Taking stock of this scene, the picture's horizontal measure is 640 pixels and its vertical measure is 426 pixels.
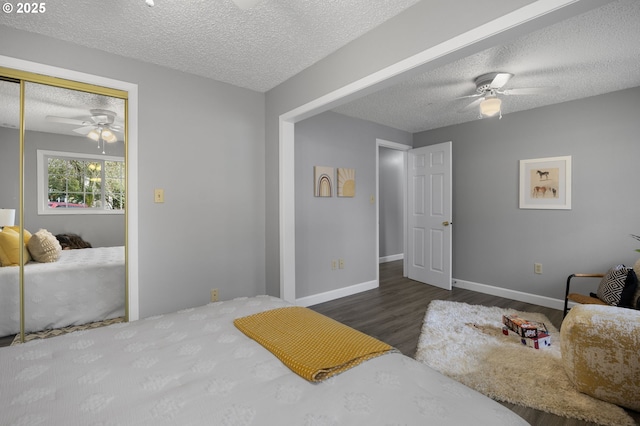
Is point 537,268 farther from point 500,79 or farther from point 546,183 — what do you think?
point 500,79

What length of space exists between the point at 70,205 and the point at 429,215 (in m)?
4.37

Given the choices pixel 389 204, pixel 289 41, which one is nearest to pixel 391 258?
pixel 389 204

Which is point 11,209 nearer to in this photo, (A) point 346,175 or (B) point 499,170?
(A) point 346,175

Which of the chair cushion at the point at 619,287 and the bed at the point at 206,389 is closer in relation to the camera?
the bed at the point at 206,389

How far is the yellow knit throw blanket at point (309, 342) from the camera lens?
1108 mm

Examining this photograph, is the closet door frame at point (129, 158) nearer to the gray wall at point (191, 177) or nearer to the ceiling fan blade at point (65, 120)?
the gray wall at point (191, 177)

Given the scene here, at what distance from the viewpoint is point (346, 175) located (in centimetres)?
397

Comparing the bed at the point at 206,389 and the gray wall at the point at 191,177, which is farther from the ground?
the gray wall at the point at 191,177

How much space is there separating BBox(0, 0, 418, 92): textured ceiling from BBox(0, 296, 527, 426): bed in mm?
1994

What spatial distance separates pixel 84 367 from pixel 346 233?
3164 millimetres

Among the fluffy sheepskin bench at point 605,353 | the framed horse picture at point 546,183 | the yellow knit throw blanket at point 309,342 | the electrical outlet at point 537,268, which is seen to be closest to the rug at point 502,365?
the fluffy sheepskin bench at point 605,353

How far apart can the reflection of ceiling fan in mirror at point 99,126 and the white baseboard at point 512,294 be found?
4692mm

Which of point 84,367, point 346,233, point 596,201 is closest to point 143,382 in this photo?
point 84,367

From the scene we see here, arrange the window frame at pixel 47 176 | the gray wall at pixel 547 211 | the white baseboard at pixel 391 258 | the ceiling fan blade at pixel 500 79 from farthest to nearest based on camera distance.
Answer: the white baseboard at pixel 391 258 < the gray wall at pixel 547 211 < the ceiling fan blade at pixel 500 79 < the window frame at pixel 47 176
